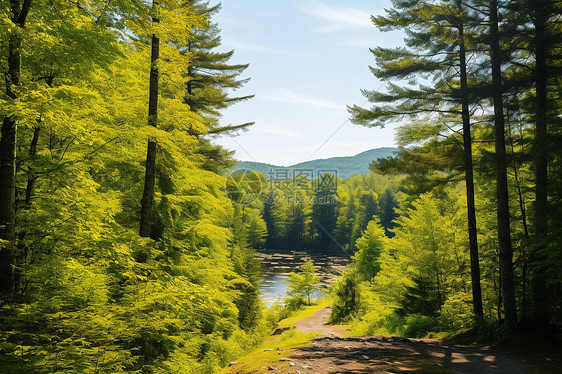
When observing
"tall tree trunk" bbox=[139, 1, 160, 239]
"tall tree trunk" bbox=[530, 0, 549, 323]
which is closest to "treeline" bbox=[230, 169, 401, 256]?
"tall tree trunk" bbox=[530, 0, 549, 323]

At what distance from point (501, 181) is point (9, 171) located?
44.0 feet

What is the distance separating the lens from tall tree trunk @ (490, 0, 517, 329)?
10.8 meters

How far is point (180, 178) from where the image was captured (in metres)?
11.9

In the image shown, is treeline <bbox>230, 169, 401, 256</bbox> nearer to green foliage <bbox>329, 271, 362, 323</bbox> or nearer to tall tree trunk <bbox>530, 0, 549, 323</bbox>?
green foliage <bbox>329, 271, 362, 323</bbox>

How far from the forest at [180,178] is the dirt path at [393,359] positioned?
8.24 feet

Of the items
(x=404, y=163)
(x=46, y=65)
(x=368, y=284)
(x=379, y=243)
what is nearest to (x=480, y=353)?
(x=404, y=163)

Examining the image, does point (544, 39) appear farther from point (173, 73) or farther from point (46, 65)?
point (46, 65)

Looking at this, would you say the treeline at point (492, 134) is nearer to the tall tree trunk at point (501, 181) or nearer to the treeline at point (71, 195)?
the tall tree trunk at point (501, 181)

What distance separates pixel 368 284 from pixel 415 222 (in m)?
11.8

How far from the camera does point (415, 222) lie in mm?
20172

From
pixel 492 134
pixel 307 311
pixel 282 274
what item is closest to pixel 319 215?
pixel 282 274

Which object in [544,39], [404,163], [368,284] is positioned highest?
[544,39]

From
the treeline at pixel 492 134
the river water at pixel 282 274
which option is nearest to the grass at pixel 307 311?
the river water at pixel 282 274

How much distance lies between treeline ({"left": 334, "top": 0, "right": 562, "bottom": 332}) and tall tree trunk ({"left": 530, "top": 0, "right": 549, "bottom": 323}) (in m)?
0.03
